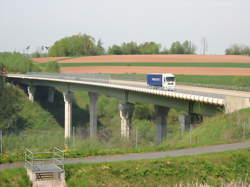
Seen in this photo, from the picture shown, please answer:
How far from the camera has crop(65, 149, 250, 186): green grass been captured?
2195 cm

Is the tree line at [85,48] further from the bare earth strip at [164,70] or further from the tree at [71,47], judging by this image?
the bare earth strip at [164,70]

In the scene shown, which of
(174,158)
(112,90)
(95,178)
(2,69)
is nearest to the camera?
(95,178)

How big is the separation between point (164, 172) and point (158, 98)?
24942 mm

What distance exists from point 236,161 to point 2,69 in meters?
82.5

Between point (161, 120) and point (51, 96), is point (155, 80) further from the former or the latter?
point (51, 96)

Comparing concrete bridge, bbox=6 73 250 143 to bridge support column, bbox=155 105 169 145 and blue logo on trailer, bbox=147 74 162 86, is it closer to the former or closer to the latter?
bridge support column, bbox=155 105 169 145

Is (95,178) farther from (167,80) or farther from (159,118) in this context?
(159,118)

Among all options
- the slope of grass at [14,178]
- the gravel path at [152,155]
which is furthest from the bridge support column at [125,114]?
the slope of grass at [14,178]

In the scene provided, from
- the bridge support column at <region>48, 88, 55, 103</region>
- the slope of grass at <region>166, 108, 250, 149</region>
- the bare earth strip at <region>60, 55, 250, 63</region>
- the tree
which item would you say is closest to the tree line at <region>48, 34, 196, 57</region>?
the tree

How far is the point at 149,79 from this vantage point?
53500 mm

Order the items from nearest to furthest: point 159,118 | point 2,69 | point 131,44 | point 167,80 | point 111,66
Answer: point 167,80
point 159,118
point 2,69
point 111,66
point 131,44

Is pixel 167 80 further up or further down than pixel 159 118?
further up

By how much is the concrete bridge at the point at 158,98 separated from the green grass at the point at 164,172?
10.2 metres

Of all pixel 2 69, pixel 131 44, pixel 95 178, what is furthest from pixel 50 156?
pixel 131 44
